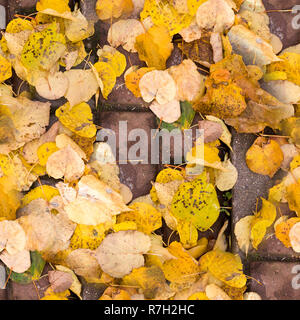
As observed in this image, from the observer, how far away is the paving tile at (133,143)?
0.80m

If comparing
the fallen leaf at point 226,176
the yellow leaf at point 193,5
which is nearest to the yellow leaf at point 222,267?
the fallen leaf at point 226,176

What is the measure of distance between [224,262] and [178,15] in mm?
480

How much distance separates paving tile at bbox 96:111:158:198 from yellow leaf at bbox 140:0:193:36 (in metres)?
0.17

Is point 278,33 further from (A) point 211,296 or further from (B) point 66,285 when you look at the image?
(B) point 66,285

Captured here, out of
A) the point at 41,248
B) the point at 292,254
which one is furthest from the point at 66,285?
the point at 292,254

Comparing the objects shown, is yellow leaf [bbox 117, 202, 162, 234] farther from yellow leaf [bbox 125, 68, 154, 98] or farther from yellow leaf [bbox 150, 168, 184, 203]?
yellow leaf [bbox 125, 68, 154, 98]

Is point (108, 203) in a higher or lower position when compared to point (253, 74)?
lower

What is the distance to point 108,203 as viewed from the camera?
2.52 ft

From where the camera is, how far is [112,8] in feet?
2.59

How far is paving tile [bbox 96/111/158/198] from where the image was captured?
2.63 ft

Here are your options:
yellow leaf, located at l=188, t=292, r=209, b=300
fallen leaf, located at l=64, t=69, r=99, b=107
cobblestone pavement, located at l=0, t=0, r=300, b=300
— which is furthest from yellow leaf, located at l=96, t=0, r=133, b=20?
yellow leaf, located at l=188, t=292, r=209, b=300

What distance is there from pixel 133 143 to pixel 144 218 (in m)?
0.15

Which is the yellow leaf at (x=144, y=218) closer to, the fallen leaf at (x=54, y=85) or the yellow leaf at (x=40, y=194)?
the yellow leaf at (x=40, y=194)

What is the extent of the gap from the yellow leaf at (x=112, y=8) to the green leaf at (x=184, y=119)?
210 millimetres
